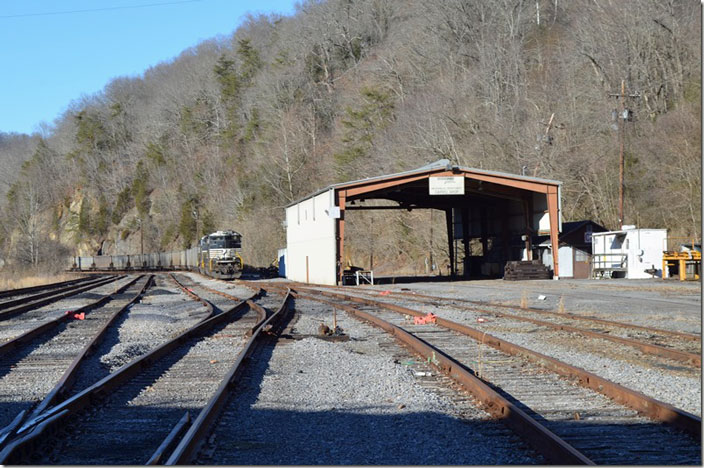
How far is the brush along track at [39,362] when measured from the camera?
7.53 metres

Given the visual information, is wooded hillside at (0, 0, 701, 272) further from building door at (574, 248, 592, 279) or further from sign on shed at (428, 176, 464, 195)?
sign on shed at (428, 176, 464, 195)

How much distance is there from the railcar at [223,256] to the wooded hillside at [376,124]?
13413mm

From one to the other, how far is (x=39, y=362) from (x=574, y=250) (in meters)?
31.5

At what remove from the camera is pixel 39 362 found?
33.2 feet

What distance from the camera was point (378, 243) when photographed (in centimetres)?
5475

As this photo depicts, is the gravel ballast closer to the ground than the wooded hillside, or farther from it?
closer to the ground

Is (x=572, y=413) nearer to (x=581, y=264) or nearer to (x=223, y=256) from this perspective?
(x=581, y=264)

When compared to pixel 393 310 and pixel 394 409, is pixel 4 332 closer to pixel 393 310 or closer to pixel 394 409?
pixel 393 310

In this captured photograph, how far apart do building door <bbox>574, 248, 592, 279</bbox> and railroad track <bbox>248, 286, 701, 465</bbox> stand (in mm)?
29033

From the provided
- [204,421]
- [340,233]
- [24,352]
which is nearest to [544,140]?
[340,233]

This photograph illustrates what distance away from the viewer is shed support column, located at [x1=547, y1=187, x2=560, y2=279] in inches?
1357

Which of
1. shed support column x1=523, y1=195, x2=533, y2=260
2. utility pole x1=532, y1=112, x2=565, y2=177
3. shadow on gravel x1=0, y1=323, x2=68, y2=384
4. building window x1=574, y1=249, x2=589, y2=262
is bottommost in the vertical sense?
shadow on gravel x1=0, y1=323, x2=68, y2=384

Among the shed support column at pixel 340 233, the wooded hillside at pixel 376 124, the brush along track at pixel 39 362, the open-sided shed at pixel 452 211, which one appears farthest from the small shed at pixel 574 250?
the brush along track at pixel 39 362

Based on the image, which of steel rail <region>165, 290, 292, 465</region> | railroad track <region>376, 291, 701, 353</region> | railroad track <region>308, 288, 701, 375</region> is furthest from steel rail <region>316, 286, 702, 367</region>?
steel rail <region>165, 290, 292, 465</region>
